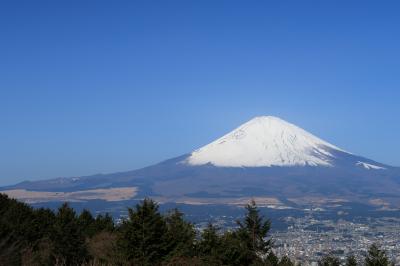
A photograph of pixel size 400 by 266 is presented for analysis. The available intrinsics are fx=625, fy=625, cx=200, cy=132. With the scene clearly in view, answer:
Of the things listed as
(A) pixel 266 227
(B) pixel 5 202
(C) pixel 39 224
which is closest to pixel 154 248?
(A) pixel 266 227

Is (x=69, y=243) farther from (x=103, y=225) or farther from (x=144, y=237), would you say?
(x=103, y=225)

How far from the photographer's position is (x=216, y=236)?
24.2 metres

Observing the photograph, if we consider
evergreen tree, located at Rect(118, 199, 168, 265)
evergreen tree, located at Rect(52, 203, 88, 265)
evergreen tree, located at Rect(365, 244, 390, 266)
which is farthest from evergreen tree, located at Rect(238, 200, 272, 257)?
evergreen tree, located at Rect(118, 199, 168, 265)

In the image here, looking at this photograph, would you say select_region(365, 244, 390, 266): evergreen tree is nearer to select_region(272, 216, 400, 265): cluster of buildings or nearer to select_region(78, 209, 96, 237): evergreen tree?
select_region(272, 216, 400, 265): cluster of buildings

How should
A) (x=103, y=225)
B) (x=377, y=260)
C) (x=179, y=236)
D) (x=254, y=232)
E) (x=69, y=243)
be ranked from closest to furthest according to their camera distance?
(x=179, y=236) → (x=69, y=243) → (x=377, y=260) → (x=254, y=232) → (x=103, y=225)

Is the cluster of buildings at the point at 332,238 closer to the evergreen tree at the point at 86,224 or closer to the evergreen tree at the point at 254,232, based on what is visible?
the evergreen tree at the point at 86,224

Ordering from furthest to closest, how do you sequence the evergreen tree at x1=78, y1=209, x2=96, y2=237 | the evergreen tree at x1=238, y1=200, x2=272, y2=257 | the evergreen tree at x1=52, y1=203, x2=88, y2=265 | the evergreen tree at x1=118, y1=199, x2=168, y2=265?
the evergreen tree at x1=78, y1=209, x2=96, y2=237 < the evergreen tree at x1=238, y1=200, x2=272, y2=257 < the evergreen tree at x1=52, y1=203, x2=88, y2=265 < the evergreen tree at x1=118, y1=199, x2=168, y2=265

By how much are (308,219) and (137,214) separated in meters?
114

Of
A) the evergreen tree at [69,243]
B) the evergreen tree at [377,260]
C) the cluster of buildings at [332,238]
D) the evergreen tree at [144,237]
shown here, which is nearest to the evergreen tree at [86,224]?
the evergreen tree at [69,243]

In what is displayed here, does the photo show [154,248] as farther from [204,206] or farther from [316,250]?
[204,206]

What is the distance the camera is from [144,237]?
20516 millimetres

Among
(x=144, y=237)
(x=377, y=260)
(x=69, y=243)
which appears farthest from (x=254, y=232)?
(x=144, y=237)

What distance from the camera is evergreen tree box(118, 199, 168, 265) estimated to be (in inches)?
804

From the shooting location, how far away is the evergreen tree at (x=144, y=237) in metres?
20.4
